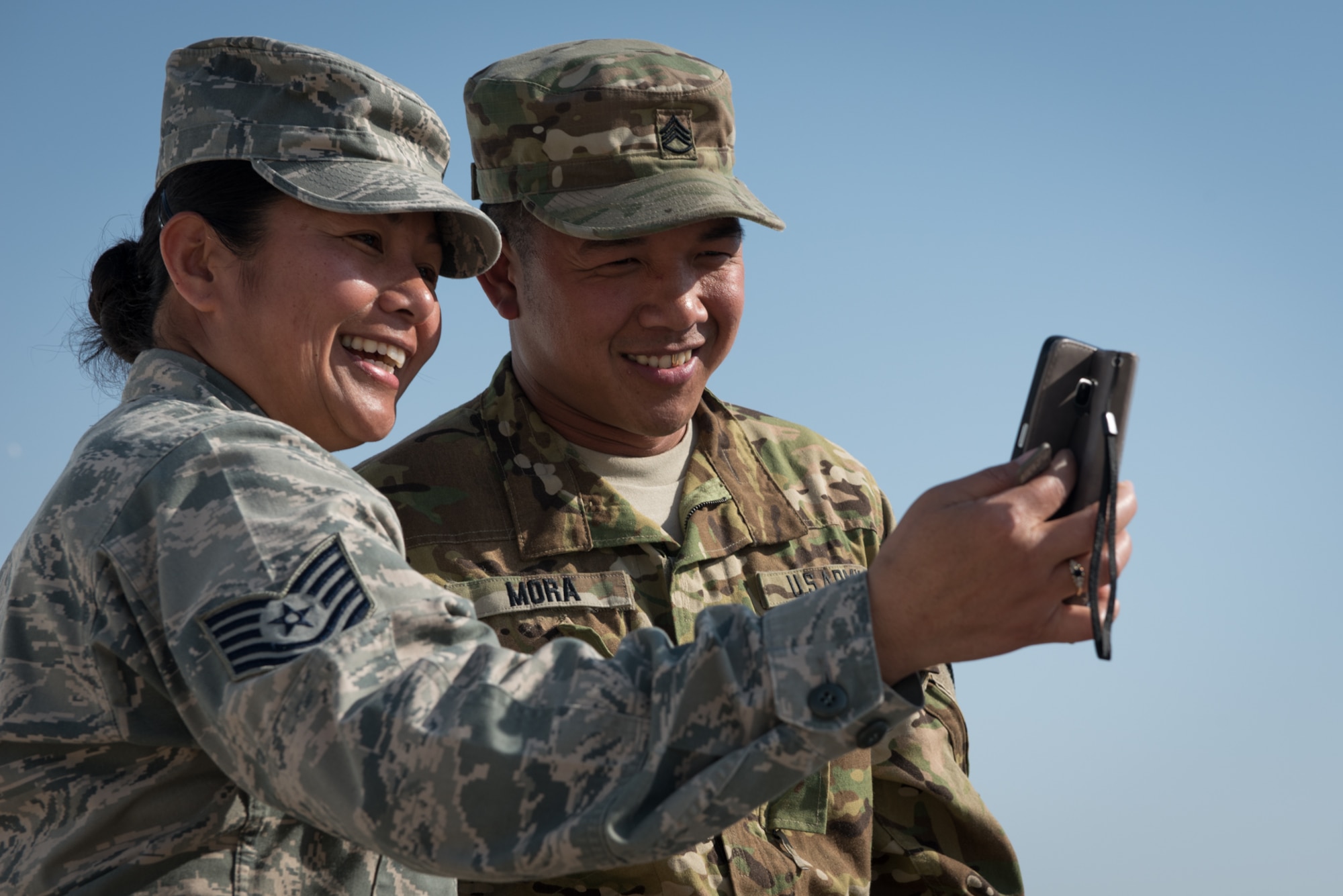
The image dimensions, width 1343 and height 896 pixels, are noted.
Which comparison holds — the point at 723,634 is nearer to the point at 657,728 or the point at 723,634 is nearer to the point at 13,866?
the point at 657,728

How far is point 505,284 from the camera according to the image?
395 cm

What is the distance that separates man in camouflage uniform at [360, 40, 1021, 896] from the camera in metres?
3.50

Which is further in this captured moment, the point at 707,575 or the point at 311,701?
the point at 707,575

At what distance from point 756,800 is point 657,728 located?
0.17m

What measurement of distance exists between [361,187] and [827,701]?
1.44 m

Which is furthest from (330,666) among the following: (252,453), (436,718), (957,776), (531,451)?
(957,776)

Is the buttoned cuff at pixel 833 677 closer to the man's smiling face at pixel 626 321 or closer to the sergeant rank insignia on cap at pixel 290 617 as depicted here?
the sergeant rank insignia on cap at pixel 290 617

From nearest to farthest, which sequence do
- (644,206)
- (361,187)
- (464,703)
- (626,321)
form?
(464,703)
(361,187)
(644,206)
(626,321)

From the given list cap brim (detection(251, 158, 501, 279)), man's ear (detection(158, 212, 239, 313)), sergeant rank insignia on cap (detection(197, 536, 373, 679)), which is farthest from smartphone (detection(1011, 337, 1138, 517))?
man's ear (detection(158, 212, 239, 313))

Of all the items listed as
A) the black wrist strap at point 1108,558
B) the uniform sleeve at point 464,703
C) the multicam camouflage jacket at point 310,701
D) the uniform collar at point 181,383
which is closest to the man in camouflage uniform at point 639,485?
the uniform collar at point 181,383

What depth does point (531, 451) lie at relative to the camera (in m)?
3.76

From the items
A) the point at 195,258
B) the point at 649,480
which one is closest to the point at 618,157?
the point at 649,480

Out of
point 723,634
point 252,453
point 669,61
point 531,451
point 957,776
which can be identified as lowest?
point 957,776

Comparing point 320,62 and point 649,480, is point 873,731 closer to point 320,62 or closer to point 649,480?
point 320,62
